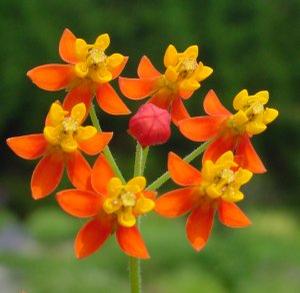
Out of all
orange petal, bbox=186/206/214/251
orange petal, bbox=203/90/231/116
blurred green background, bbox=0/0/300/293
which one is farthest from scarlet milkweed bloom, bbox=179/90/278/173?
blurred green background, bbox=0/0/300/293

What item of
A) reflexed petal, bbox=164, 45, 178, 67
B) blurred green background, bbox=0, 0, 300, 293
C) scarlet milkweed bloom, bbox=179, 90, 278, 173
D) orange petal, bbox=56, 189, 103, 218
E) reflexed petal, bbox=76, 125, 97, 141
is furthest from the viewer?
blurred green background, bbox=0, 0, 300, 293

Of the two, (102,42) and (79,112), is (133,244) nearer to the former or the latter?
(79,112)

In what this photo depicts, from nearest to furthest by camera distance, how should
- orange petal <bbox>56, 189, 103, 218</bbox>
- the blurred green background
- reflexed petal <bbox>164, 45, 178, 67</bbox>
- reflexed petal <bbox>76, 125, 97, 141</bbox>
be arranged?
orange petal <bbox>56, 189, 103, 218</bbox> → reflexed petal <bbox>76, 125, 97, 141</bbox> → reflexed petal <bbox>164, 45, 178, 67</bbox> → the blurred green background

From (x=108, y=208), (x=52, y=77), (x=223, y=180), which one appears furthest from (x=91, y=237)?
(x=52, y=77)

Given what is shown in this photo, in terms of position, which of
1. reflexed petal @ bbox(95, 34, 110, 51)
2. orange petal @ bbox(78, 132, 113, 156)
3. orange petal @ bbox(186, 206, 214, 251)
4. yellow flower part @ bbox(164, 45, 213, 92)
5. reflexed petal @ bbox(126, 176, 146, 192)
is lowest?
orange petal @ bbox(186, 206, 214, 251)

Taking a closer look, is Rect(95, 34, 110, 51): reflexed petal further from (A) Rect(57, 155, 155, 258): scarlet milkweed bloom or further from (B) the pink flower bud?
(A) Rect(57, 155, 155, 258): scarlet milkweed bloom

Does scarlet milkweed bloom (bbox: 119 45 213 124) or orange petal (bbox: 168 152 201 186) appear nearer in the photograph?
orange petal (bbox: 168 152 201 186)

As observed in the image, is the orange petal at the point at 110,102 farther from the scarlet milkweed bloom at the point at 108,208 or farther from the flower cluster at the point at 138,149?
the scarlet milkweed bloom at the point at 108,208
